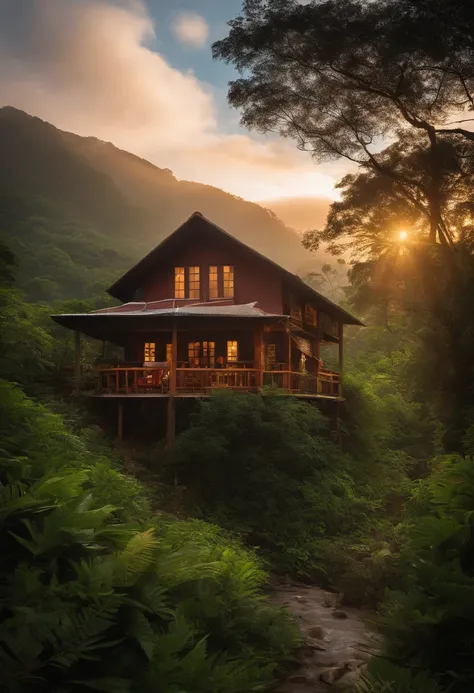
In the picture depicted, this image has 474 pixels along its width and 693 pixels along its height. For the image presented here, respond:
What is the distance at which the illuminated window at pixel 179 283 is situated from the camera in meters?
25.7

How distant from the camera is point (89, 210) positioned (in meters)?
107

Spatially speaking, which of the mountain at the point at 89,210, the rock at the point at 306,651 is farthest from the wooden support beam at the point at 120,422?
the mountain at the point at 89,210

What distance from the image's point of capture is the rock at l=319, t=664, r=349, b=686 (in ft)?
25.9

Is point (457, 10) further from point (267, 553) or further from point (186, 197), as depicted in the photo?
point (186, 197)

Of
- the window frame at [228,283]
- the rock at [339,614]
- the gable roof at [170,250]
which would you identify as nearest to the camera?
the rock at [339,614]

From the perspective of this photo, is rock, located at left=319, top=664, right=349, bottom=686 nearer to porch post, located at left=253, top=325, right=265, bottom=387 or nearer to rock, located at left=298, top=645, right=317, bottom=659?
rock, located at left=298, top=645, right=317, bottom=659

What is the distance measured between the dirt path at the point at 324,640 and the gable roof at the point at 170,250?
14.2 m

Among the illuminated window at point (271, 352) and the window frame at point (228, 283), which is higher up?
the window frame at point (228, 283)

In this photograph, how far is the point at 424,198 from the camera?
17.4 m

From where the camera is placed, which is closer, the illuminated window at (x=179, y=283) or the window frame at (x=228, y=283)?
the window frame at (x=228, y=283)

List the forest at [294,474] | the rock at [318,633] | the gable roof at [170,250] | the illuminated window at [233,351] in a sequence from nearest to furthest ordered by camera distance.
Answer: the forest at [294,474] < the rock at [318,633] < the gable roof at [170,250] < the illuminated window at [233,351]

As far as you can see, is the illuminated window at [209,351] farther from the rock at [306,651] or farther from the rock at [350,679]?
the rock at [350,679]

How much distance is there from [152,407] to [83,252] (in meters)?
55.0

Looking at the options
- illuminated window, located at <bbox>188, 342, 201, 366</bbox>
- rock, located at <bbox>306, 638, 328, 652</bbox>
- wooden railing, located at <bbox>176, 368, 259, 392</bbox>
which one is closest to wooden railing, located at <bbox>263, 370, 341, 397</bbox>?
wooden railing, located at <bbox>176, 368, 259, 392</bbox>
